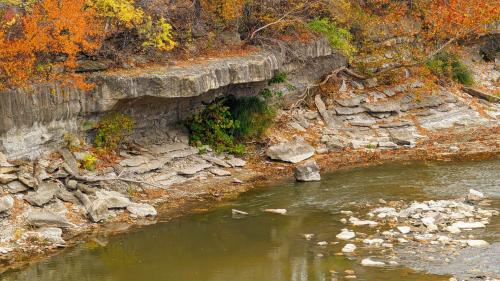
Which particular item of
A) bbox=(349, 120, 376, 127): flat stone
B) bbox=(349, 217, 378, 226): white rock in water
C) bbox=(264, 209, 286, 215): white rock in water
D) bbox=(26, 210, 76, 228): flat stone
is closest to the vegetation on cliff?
bbox=(349, 120, 376, 127): flat stone

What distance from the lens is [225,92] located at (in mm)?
26672

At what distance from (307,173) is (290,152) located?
9.04ft

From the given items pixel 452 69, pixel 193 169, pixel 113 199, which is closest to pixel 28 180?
pixel 113 199

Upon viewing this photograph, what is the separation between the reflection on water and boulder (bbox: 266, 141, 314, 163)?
222cm

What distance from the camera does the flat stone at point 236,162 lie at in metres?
25.6

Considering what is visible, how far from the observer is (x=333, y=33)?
30.9 meters

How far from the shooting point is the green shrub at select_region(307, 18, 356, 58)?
30422mm

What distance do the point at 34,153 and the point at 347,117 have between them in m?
14.3

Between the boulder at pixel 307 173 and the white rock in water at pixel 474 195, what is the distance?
5.38m

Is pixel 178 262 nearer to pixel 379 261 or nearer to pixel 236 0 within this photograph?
pixel 379 261

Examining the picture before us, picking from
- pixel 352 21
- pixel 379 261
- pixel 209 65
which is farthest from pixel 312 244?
pixel 352 21

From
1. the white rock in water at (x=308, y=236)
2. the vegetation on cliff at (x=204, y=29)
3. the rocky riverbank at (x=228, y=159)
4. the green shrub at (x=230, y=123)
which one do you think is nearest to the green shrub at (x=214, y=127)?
the green shrub at (x=230, y=123)

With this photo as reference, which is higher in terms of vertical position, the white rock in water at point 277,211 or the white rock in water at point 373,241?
the white rock in water at point 373,241

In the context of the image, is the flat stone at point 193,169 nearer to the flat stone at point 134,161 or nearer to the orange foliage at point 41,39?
the flat stone at point 134,161
